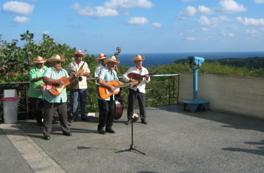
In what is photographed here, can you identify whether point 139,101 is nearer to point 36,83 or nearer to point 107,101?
point 107,101

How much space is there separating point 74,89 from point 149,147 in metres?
3.26

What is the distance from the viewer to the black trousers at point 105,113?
31.7ft

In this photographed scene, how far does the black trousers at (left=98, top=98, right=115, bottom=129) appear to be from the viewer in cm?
967

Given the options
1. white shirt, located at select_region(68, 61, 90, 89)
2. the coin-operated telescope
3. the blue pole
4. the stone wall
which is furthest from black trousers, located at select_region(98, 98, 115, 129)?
the stone wall

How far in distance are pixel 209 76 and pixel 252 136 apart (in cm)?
365

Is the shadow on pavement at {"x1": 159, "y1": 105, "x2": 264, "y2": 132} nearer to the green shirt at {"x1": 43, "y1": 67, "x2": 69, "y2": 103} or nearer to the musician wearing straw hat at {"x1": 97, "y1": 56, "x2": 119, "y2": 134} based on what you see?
the musician wearing straw hat at {"x1": 97, "y1": 56, "x2": 119, "y2": 134}

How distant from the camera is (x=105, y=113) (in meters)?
9.69

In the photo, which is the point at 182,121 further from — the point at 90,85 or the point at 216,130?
the point at 90,85

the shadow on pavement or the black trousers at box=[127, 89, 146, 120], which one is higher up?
the black trousers at box=[127, 89, 146, 120]

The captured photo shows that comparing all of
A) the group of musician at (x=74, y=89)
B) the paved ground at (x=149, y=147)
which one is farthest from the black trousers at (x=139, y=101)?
the paved ground at (x=149, y=147)

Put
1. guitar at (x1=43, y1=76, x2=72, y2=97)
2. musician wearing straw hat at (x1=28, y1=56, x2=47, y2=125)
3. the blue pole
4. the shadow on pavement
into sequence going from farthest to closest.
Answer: the blue pole → the shadow on pavement → musician wearing straw hat at (x1=28, y1=56, x2=47, y2=125) → guitar at (x1=43, y1=76, x2=72, y2=97)

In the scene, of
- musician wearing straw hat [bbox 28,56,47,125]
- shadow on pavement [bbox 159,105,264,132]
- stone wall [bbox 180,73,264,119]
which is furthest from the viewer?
stone wall [bbox 180,73,264,119]

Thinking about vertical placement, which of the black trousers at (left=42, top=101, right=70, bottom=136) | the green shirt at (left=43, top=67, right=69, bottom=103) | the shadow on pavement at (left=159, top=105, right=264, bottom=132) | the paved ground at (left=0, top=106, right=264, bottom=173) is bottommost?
the paved ground at (left=0, top=106, right=264, bottom=173)

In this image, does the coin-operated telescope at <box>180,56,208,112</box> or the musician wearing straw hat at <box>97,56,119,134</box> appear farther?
the coin-operated telescope at <box>180,56,208,112</box>
